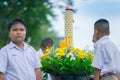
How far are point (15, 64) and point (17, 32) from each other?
42cm

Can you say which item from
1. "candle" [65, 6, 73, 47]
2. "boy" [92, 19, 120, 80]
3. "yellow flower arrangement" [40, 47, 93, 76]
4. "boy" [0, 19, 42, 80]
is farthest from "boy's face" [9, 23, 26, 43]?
"candle" [65, 6, 73, 47]

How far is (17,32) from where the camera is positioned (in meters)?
5.96

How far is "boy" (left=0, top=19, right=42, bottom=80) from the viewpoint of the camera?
5852 mm

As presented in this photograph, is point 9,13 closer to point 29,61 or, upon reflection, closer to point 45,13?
point 45,13

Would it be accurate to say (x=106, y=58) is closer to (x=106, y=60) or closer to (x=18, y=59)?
(x=106, y=60)

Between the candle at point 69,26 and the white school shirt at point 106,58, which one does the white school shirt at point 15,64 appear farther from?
the candle at point 69,26

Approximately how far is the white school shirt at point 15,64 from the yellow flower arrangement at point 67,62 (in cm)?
74

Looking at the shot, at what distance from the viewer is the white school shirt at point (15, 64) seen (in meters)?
5.85

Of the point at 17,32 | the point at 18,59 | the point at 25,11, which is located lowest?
the point at 18,59

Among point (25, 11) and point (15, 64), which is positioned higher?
point (25, 11)

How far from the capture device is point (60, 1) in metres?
23.8

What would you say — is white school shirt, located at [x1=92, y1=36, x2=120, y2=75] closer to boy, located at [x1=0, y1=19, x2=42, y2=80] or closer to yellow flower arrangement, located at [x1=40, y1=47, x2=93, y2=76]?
yellow flower arrangement, located at [x1=40, y1=47, x2=93, y2=76]

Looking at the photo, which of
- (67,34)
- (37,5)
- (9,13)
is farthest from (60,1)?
(67,34)

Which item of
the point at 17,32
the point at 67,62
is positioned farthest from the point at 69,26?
the point at 17,32
